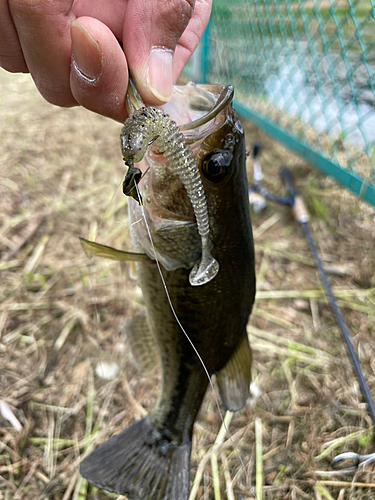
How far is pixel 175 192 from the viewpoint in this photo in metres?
1.20

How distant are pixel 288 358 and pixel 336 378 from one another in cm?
27

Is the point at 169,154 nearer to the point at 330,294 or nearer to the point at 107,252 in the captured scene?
the point at 107,252

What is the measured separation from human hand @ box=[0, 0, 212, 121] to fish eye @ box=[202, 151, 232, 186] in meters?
0.22

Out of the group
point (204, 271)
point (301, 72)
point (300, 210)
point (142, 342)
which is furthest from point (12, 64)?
point (301, 72)

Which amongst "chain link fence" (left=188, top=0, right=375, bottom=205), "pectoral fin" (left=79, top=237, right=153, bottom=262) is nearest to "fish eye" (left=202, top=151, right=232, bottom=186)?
"pectoral fin" (left=79, top=237, right=153, bottom=262)

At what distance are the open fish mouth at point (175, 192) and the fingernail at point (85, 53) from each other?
226mm

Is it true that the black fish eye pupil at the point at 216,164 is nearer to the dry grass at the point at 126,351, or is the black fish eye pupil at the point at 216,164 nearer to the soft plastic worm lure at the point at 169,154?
the soft plastic worm lure at the point at 169,154

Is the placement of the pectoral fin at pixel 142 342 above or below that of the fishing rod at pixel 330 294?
above

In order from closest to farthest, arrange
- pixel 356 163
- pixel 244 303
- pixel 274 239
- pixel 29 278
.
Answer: pixel 244 303
pixel 29 278
pixel 274 239
pixel 356 163

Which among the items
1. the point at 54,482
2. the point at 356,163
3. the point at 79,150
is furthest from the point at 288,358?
the point at 79,150

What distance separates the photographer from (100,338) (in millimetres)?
2162

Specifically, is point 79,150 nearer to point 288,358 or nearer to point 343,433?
point 288,358

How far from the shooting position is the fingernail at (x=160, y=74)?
1067mm

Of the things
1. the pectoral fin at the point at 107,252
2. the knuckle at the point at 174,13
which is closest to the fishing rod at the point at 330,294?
the pectoral fin at the point at 107,252
